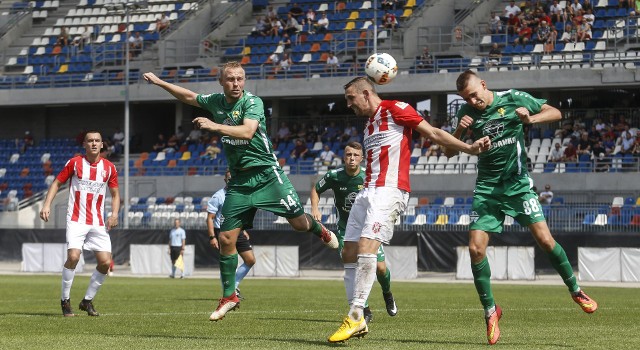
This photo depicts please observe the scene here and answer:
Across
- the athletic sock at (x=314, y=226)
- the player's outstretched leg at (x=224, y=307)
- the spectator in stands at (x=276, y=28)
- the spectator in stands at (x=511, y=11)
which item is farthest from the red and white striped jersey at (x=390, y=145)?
the spectator in stands at (x=276, y=28)

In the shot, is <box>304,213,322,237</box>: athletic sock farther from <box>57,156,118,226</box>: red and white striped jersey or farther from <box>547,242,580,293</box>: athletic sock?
<box>57,156,118,226</box>: red and white striped jersey

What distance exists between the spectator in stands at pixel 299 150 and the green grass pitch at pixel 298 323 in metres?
26.4

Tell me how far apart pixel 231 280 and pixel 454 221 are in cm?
2672

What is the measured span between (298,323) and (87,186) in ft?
12.3

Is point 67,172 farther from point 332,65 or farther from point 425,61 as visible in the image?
point 332,65

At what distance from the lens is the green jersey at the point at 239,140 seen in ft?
41.6

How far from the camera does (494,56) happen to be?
149 ft

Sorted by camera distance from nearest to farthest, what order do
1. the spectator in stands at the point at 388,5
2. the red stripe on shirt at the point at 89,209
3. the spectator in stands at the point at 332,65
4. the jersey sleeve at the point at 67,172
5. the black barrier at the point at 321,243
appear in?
the red stripe on shirt at the point at 89,209 < the jersey sleeve at the point at 67,172 < the black barrier at the point at 321,243 < the spectator in stands at the point at 332,65 < the spectator in stands at the point at 388,5

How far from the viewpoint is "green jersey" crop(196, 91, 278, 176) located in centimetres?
1268

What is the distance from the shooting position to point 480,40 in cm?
4816

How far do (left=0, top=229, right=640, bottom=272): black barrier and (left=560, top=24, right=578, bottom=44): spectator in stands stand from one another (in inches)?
484

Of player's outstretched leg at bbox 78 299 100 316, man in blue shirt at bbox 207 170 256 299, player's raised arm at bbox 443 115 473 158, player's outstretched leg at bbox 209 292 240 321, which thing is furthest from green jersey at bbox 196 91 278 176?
man in blue shirt at bbox 207 170 256 299

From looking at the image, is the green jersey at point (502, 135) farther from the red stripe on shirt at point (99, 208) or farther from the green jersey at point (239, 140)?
the red stripe on shirt at point (99, 208)

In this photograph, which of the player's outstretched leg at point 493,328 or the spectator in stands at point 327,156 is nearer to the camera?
the player's outstretched leg at point 493,328
